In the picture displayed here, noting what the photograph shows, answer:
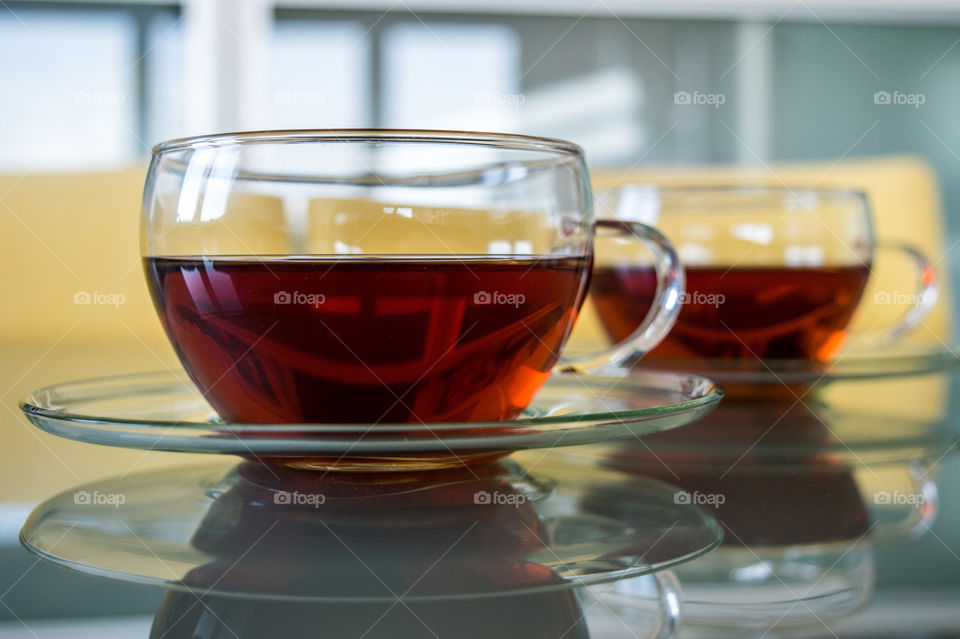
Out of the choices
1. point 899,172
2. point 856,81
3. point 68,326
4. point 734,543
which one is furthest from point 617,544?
point 856,81

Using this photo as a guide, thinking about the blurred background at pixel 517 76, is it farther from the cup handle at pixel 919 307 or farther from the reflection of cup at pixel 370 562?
the reflection of cup at pixel 370 562

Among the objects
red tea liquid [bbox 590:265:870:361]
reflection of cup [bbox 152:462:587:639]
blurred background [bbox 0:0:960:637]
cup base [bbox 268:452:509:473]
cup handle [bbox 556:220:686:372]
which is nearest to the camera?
reflection of cup [bbox 152:462:587:639]

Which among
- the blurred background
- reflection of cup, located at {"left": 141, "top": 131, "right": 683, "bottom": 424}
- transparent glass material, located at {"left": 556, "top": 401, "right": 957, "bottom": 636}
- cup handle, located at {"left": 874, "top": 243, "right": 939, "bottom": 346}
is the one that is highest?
the blurred background

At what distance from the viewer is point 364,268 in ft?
1.32

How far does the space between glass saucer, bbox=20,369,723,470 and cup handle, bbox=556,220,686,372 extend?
49mm

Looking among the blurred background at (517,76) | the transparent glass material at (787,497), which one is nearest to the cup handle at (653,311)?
the transparent glass material at (787,497)

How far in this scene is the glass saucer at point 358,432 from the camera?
321 millimetres

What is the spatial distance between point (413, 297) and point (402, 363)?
0.09 feet

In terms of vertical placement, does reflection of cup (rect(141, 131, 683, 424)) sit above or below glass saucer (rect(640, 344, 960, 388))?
above

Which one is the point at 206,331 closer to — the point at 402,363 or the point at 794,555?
the point at 402,363

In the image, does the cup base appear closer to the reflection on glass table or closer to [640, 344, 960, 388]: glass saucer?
the reflection on glass table

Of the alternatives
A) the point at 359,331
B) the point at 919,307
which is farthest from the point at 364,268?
the point at 919,307

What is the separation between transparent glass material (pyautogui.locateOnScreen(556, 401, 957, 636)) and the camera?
0.91ft

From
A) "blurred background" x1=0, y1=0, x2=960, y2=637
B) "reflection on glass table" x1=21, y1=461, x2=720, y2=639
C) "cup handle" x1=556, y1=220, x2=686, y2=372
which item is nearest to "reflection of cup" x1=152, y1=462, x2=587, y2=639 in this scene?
"reflection on glass table" x1=21, y1=461, x2=720, y2=639
